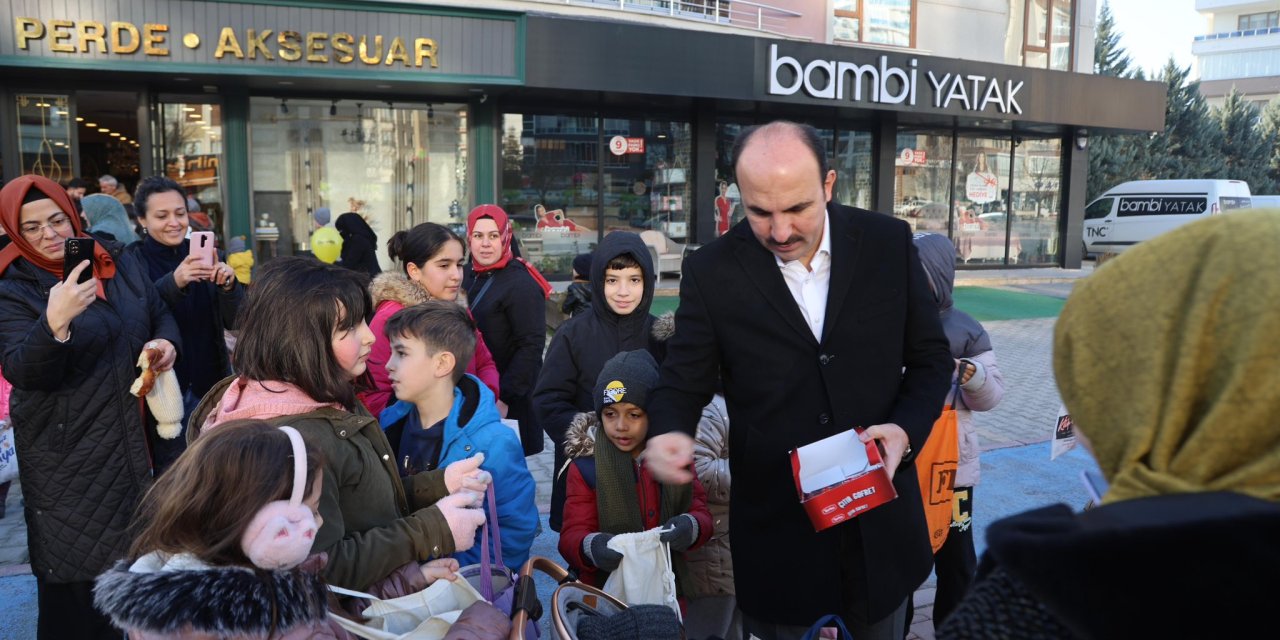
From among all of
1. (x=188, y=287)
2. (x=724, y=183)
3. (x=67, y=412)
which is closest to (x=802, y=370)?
(x=67, y=412)

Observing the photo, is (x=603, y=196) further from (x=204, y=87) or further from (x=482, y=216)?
(x=482, y=216)

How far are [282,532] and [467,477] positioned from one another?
2.48 ft

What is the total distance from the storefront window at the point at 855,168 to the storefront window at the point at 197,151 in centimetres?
1123

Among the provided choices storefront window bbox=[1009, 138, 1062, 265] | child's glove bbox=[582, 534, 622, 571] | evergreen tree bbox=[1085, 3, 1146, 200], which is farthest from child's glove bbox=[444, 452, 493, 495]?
evergreen tree bbox=[1085, 3, 1146, 200]

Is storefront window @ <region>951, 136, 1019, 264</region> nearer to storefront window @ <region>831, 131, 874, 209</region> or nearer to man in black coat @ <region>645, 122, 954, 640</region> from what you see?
storefront window @ <region>831, 131, 874, 209</region>

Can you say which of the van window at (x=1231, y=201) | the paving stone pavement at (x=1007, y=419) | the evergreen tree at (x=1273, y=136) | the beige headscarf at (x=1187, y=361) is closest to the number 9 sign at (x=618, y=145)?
the paving stone pavement at (x=1007, y=419)

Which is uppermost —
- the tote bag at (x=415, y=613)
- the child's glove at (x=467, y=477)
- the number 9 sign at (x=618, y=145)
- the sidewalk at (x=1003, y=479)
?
the number 9 sign at (x=618, y=145)

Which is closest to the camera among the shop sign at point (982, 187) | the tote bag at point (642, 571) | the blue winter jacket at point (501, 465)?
the tote bag at point (642, 571)

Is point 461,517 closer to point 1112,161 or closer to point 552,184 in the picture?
point 552,184

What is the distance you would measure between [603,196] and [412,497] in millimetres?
12972

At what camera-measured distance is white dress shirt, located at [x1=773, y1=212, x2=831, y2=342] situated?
249 centimetres

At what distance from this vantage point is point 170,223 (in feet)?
15.4

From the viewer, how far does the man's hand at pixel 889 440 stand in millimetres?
2254

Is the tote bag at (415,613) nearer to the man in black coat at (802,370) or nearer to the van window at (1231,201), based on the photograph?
the man in black coat at (802,370)
